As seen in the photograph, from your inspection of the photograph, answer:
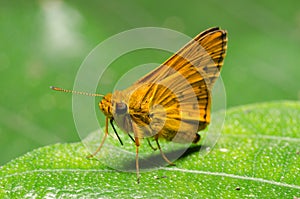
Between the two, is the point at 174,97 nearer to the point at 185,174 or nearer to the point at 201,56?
the point at 201,56

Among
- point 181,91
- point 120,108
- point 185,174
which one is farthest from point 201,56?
point 185,174

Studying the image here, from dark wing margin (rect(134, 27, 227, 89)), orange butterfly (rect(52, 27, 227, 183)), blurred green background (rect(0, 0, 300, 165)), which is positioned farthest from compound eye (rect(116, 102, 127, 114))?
blurred green background (rect(0, 0, 300, 165))

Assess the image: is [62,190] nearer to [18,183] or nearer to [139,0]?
[18,183]

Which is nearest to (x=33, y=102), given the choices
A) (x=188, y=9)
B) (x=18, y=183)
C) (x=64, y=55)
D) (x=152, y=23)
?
(x=64, y=55)

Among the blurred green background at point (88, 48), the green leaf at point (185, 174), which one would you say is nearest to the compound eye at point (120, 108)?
the green leaf at point (185, 174)

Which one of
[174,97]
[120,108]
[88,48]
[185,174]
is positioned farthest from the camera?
[88,48]

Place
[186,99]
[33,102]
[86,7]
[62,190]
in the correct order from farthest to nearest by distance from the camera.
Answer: [86,7] → [33,102] → [186,99] → [62,190]

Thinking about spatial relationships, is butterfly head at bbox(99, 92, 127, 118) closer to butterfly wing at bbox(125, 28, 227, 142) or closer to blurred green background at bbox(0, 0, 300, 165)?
butterfly wing at bbox(125, 28, 227, 142)
